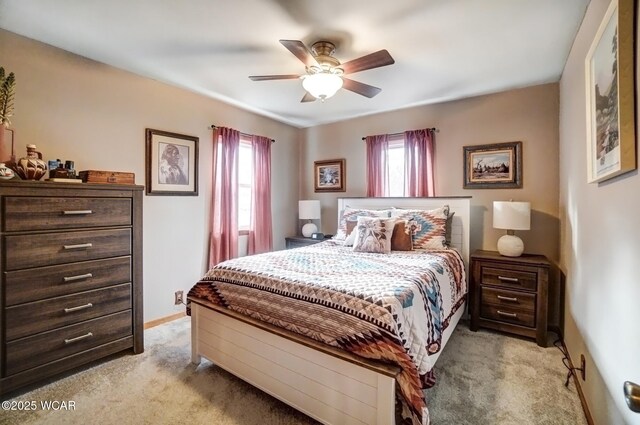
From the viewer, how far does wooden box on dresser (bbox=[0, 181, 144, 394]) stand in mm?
1824

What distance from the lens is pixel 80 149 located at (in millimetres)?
2500

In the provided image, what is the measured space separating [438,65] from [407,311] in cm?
221

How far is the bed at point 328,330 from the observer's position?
1.36 metres

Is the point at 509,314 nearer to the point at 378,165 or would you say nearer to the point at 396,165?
the point at 396,165

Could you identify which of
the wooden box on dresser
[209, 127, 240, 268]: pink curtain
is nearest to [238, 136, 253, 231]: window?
[209, 127, 240, 268]: pink curtain

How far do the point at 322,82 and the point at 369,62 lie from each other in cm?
36

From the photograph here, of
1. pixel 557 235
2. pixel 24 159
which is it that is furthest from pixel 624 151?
pixel 24 159

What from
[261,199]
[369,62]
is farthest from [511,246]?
[261,199]

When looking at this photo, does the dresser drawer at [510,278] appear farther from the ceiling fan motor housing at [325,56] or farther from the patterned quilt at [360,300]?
the ceiling fan motor housing at [325,56]

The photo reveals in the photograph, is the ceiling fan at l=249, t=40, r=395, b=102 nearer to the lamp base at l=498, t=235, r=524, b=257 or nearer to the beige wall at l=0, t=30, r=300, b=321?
the beige wall at l=0, t=30, r=300, b=321

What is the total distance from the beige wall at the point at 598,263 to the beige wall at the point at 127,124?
11.2 feet

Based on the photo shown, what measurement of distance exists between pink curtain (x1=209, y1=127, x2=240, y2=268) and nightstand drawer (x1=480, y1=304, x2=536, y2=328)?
9.32ft

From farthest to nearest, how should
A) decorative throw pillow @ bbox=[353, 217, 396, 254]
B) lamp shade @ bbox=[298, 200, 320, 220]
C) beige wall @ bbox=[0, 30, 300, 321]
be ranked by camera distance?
1. lamp shade @ bbox=[298, 200, 320, 220]
2. decorative throw pillow @ bbox=[353, 217, 396, 254]
3. beige wall @ bbox=[0, 30, 300, 321]

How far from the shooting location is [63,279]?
6.68ft
